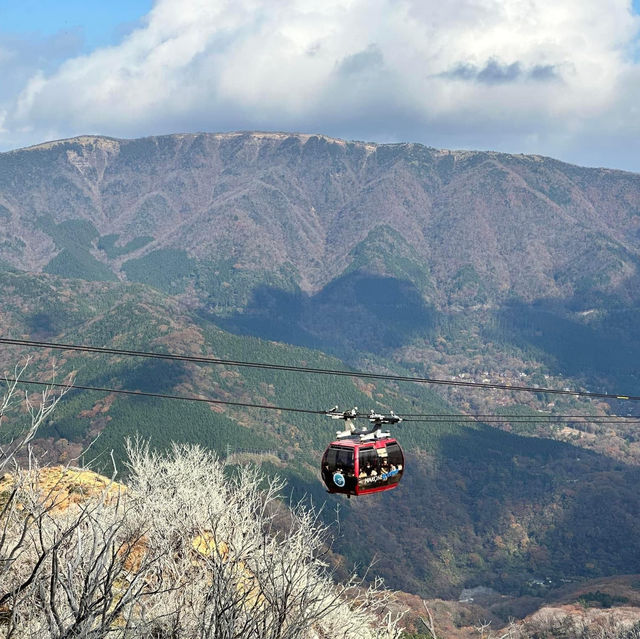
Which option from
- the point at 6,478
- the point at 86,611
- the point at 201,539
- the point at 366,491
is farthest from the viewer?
the point at 6,478

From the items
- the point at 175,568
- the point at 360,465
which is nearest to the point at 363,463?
the point at 360,465

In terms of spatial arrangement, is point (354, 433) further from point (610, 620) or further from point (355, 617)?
point (610, 620)

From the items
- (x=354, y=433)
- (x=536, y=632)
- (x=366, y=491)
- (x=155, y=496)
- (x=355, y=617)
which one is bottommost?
(x=536, y=632)

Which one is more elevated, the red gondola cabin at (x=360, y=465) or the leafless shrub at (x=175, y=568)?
the red gondola cabin at (x=360, y=465)

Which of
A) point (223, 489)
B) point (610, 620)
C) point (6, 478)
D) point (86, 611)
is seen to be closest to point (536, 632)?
point (610, 620)

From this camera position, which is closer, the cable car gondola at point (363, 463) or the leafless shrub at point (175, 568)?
the leafless shrub at point (175, 568)

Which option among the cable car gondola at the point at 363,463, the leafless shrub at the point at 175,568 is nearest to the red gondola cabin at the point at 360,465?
the cable car gondola at the point at 363,463

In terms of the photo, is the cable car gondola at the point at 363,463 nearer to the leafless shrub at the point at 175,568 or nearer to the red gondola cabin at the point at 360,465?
the red gondola cabin at the point at 360,465
